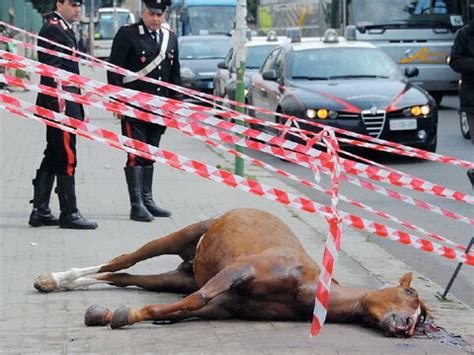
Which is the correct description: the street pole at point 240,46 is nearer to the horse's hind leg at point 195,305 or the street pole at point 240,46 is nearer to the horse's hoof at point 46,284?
the horse's hoof at point 46,284

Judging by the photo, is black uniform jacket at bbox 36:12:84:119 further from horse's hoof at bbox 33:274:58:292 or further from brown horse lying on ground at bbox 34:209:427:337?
brown horse lying on ground at bbox 34:209:427:337

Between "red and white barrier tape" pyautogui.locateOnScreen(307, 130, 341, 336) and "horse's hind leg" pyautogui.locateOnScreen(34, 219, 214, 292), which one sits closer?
"red and white barrier tape" pyautogui.locateOnScreen(307, 130, 341, 336)

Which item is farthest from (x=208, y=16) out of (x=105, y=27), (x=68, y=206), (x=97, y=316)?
(x=97, y=316)

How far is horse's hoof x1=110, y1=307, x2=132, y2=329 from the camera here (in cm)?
636

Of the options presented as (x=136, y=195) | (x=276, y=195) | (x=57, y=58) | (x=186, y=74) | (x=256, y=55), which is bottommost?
(x=186, y=74)

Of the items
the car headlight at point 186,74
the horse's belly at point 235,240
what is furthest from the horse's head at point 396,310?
the car headlight at point 186,74

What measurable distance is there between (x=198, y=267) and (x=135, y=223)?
147 inches

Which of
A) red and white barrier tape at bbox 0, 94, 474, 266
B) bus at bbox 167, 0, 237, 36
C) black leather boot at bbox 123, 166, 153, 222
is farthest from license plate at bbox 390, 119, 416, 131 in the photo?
bus at bbox 167, 0, 237, 36

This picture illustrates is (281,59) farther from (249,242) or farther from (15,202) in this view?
(249,242)

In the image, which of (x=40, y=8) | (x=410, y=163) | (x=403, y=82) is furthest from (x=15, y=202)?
(x=40, y=8)

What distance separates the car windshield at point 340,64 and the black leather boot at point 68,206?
8356mm

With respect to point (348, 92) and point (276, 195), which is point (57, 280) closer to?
point (276, 195)

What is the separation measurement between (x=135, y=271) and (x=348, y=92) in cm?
917

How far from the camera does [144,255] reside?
7.33 metres
